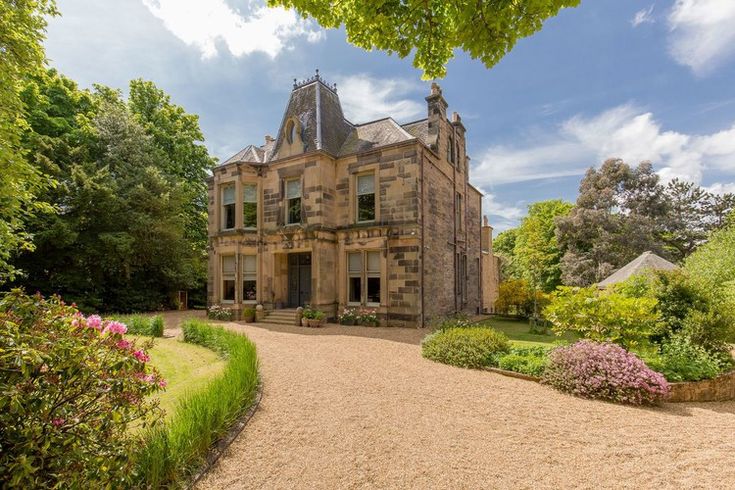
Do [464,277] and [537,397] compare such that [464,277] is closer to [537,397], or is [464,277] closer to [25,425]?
[537,397]

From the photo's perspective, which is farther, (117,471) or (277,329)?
(277,329)

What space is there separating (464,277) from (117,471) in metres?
19.4

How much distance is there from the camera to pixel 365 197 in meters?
16.1

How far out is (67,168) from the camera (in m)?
18.2

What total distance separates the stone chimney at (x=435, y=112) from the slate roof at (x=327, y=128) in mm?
512

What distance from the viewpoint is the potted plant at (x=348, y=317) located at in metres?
15.0

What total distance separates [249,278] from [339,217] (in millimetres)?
5878

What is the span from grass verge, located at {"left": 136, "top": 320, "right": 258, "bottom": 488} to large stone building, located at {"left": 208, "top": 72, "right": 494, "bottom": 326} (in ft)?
29.6

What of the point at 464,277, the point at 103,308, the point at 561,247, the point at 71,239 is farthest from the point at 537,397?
the point at 561,247

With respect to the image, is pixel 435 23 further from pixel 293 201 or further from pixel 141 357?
pixel 293 201

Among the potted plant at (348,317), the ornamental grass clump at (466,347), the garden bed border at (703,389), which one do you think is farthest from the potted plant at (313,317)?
the garden bed border at (703,389)

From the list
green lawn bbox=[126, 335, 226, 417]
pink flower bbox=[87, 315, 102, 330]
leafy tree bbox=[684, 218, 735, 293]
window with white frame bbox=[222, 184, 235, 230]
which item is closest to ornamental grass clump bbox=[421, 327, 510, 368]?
green lawn bbox=[126, 335, 226, 417]

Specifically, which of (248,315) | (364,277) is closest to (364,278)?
(364,277)

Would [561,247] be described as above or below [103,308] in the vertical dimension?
above
